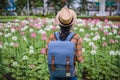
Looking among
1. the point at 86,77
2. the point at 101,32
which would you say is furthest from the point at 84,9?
the point at 86,77

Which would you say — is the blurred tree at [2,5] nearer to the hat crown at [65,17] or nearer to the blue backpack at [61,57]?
the hat crown at [65,17]

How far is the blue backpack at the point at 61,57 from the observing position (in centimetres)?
428

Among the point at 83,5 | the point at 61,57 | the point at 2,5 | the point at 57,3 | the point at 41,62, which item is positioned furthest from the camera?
the point at 83,5

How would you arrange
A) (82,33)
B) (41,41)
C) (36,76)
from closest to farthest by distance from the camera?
(36,76) < (41,41) < (82,33)

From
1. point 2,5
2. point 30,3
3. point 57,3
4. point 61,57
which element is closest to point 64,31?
point 61,57

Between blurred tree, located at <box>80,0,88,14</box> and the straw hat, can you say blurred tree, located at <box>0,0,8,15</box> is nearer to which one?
blurred tree, located at <box>80,0,88,14</box>

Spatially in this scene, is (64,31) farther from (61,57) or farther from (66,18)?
(61,57)

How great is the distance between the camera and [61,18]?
4535 millimetres

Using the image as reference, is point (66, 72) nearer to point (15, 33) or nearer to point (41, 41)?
point (41, 41)

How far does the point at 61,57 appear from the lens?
4285 millimetres

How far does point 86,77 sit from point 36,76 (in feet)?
2.94

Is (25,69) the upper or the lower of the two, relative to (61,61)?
lower

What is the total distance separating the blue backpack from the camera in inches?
169

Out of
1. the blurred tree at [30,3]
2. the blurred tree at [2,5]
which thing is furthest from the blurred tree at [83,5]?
the blurred tree at [2,5]
